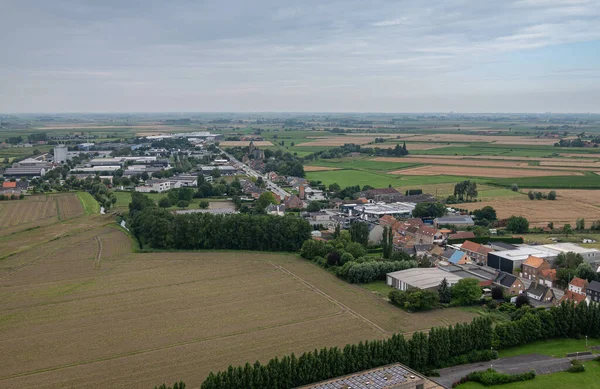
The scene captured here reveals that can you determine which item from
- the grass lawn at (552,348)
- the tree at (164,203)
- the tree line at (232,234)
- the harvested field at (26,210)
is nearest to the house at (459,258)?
the tree line at (232,234)

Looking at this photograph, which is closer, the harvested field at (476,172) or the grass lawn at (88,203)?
the grass lawn at (88,203)

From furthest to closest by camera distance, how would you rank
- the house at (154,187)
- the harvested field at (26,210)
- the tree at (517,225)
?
the house at (154,187), the harvested field at (26,210), the tree at (517,225)

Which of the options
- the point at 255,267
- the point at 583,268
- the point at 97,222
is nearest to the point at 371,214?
the point at 255,267

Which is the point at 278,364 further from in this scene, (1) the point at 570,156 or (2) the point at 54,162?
(1) the point at 570,156

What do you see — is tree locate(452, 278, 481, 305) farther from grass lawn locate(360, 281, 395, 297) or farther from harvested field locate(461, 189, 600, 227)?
harvested field locate(461, 189, 600, 227)

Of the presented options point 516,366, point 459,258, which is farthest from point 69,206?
point 516,366

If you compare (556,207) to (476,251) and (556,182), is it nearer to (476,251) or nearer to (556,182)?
(556,182)

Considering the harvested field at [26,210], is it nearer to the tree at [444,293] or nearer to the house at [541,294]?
the tree at [444,293]
